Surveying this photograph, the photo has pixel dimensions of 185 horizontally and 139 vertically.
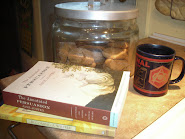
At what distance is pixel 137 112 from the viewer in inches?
16.8

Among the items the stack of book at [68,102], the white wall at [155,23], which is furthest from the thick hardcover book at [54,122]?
the white wall at [155,23]

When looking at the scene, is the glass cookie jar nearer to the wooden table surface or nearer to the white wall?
the wooden table surface

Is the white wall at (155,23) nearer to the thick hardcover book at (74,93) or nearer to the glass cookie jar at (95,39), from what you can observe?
the glass cookie jar at (95,39)

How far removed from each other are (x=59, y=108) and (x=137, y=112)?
0.61ft

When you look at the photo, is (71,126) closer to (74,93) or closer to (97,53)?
(74,93)

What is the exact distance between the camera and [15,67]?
1.71m

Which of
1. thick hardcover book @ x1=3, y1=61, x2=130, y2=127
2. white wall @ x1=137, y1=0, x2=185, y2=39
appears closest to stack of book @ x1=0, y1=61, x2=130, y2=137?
thick hardcover book @ x1=3, y1=61, x2=130, y2=127

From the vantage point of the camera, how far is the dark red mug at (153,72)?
0.43m

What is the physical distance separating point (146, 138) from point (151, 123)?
5 centimetres

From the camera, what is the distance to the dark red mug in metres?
0.43

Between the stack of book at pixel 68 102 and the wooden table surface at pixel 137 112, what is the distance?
0.02 metres

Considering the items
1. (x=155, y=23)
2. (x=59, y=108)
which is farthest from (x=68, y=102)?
(x=155, y=23)

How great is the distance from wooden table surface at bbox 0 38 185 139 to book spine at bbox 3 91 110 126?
40 mm

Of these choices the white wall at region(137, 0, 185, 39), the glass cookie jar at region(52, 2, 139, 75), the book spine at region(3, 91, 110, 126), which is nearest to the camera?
the book spine at region(3, 91, 110, 126)
